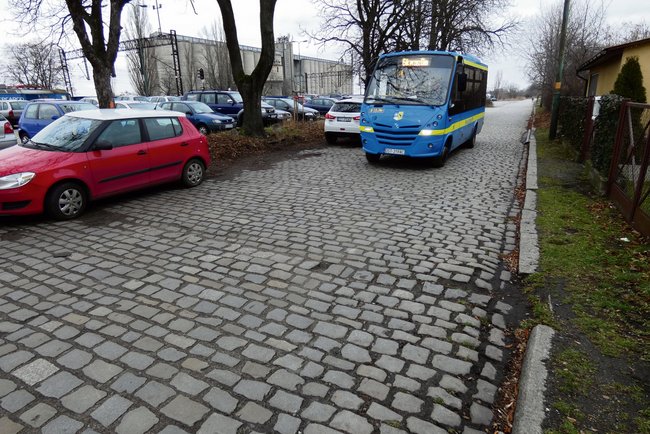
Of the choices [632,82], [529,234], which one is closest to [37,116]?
[529,234]

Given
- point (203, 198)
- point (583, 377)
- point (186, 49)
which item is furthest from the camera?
point (186, 49)

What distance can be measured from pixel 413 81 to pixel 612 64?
1388 centimetres

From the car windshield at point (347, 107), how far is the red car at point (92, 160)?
8302 mm

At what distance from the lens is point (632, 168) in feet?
21.1

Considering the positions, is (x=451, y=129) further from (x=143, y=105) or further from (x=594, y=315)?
(x=143, y=105)

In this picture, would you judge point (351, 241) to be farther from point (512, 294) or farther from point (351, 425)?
point (351, 425)

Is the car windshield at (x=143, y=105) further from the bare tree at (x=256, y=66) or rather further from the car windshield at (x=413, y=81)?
the car windshield at (x=413, y=81)

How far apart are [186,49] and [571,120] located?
6114 centimetres

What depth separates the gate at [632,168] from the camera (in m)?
5.67

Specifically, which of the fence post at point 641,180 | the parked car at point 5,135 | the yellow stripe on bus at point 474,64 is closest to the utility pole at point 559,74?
the yellow stripe on bus at point 474,64

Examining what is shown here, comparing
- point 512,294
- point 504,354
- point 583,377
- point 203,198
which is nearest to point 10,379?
point 504,354

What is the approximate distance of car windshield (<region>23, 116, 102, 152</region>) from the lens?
699cm

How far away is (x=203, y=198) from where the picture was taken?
8.27 metres

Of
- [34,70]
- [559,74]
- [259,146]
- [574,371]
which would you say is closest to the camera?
[574,371]
